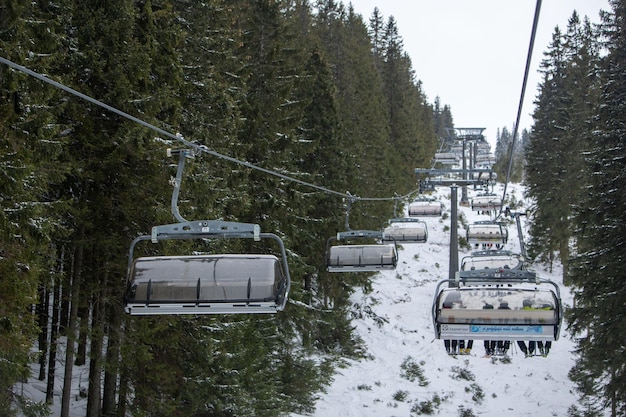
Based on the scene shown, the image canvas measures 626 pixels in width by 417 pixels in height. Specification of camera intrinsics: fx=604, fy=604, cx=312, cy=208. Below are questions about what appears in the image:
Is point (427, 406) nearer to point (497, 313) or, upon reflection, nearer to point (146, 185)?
point (497, 313)

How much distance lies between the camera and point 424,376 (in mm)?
26375

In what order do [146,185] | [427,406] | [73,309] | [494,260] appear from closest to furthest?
[73,309] < [146,185] < [494,260] < [427,406]

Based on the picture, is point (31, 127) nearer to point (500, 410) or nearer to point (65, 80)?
point (65, 80)

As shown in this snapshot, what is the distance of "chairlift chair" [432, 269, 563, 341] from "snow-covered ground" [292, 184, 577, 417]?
38.2 feet

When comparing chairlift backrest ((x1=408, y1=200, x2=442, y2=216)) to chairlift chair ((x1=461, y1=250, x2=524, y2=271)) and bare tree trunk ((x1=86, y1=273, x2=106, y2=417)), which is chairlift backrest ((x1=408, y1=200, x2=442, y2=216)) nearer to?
chairlift chair ((x1=461, y1=250, x2=524, y2=271))

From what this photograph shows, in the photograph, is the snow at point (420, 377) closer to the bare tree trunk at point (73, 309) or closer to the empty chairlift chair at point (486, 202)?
the bare tree trunk at point (73, 309)

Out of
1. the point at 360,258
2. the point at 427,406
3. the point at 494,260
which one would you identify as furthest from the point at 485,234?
Answer: the point at 360,258

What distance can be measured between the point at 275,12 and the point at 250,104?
3.61 metres

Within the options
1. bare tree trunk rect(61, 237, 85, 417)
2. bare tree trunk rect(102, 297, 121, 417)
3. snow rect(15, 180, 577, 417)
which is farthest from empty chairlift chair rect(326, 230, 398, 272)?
snow rect(15, 180, 577, 417)

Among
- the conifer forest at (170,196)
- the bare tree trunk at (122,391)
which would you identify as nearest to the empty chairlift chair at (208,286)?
the conifer forest at (170,196)

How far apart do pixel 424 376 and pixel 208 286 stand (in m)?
20.4

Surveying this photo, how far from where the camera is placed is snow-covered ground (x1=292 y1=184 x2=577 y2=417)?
76.2 feet

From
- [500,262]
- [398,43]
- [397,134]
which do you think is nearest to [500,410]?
[500,262]

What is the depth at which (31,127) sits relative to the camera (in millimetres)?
9297
